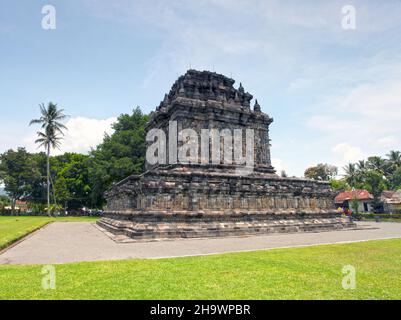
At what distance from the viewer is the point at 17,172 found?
58.7 meters

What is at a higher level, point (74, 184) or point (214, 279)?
point (74, 184)

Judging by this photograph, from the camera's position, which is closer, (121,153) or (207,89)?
(207,89)

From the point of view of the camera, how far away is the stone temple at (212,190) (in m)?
18.1

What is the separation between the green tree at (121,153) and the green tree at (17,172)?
1917 cm

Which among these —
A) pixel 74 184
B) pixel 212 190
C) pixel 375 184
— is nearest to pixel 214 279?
pixel 212 190

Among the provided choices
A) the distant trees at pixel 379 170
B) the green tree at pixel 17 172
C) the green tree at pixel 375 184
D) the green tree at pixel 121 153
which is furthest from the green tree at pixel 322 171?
the green tree at pixel 17 172

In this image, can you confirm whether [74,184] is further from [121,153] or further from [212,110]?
[212,110]

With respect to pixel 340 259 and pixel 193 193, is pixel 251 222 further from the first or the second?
pixel 340 259

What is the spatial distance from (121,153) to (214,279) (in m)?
39.8

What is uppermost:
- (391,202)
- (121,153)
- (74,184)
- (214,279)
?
(121,153)
